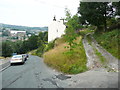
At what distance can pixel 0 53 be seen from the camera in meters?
44.9

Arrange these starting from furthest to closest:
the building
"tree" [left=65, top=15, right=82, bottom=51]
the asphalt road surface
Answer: the building < "tree" [left=65, top=15, right=82, bottom=51] < the asphalt road surface

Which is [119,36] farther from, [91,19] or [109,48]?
[91,19]

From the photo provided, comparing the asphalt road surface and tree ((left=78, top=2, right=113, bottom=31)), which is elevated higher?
tree ((left=78, top=2, right=113, bottom=31))

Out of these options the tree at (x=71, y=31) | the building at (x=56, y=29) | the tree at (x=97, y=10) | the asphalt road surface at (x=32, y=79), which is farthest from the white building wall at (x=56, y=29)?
the asphalt road surface at (x=32, y=79)

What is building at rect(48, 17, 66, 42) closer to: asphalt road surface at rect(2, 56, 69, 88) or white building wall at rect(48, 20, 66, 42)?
white building wall at rect(48, 20, 66, 42)

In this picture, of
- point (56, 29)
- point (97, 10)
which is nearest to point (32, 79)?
point (97, 10)

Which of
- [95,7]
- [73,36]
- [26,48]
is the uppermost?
[95,7]

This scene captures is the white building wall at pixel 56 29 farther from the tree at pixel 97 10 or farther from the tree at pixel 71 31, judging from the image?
the tree at pixel 71 31

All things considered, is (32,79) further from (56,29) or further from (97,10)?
(56,29)

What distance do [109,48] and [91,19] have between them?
7919 mm

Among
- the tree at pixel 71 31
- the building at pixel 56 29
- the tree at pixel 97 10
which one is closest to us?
the tree at pixel 71 31

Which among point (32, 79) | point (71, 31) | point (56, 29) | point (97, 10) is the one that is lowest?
point (32, 79)

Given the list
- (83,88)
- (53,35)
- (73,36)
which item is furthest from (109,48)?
(53,35)

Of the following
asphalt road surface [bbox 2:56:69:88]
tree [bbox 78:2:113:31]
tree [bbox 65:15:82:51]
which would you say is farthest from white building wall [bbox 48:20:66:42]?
asphalt road surface [bbox 2:56:69:88]
